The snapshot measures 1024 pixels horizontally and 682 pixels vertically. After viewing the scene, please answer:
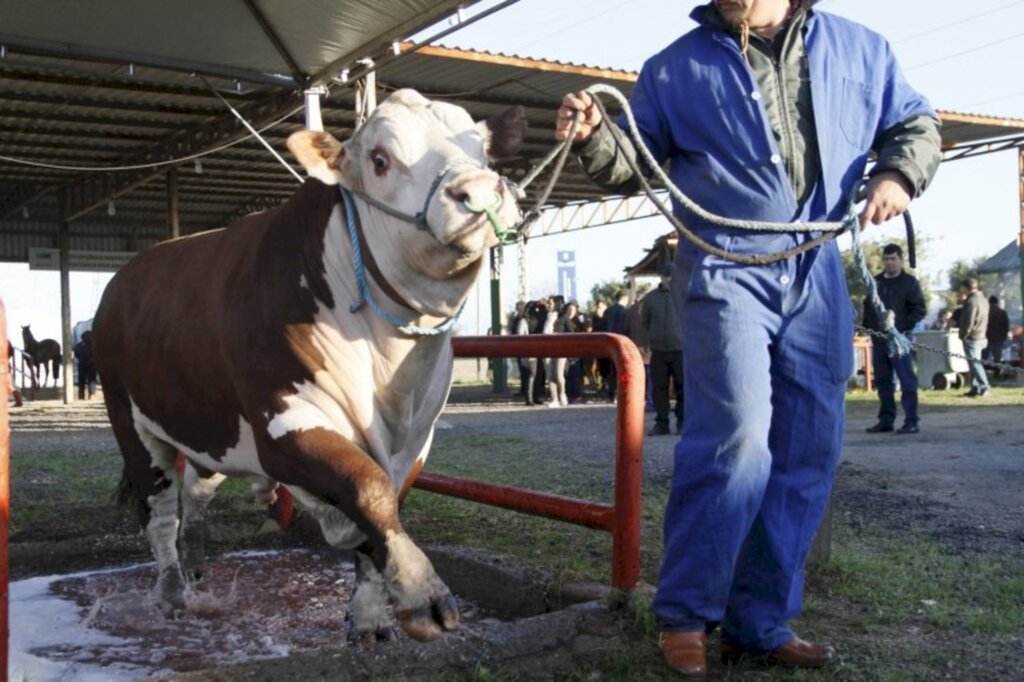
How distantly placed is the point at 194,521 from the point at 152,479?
269mm

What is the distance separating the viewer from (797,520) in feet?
10.6

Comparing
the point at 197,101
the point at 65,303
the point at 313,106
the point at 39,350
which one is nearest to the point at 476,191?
the point at 313,106

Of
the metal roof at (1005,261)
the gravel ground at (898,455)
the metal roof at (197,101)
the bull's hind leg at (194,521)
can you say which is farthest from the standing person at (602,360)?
the metal roof at (1005,261)

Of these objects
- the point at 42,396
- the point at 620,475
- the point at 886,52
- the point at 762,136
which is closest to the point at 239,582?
the point at 620,475

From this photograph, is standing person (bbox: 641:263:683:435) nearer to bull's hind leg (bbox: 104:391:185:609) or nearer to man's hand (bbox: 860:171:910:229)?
bull's hind leg (bbox: 104:391:185:609)

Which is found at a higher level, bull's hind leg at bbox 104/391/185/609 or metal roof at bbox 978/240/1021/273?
metal roof at bbox 978/240/1021/273

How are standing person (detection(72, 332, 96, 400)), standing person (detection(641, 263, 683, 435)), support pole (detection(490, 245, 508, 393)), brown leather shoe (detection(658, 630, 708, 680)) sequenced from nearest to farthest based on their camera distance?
1. brown leather shoe (detection(658, 630, 708, 680))
2. standing person (detection(641, 263, 683, 435))
3. support pole (detection(490, 245, 508, 393))
4. standing person (detection(72, 332, 96, 400))

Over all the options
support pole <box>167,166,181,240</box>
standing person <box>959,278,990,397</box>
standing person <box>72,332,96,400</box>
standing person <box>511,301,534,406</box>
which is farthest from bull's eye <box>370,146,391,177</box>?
standing person <box>72,332,96,400</box>

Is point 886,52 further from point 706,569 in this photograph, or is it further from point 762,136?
point 706,569

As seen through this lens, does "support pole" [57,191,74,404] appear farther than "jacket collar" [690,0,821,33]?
Yes

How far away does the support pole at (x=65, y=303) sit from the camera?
77.2ft

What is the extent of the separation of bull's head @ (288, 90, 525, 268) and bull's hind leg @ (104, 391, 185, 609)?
6.44 feet

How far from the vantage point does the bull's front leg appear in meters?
2.82

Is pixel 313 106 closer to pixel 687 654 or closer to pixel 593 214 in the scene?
pixel 687 654
